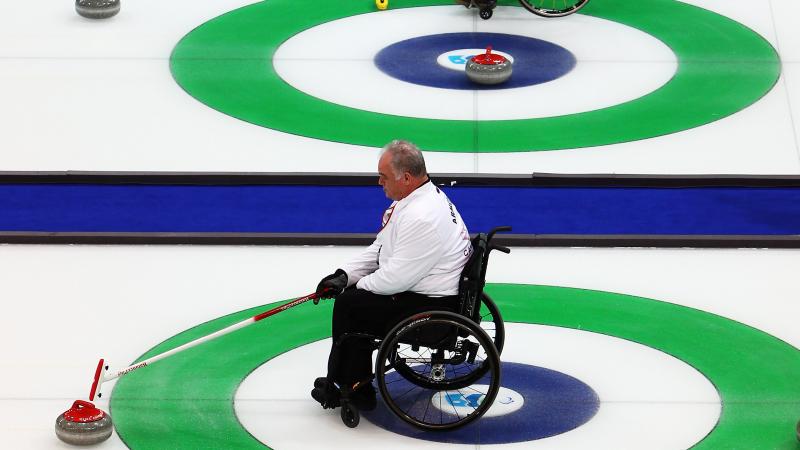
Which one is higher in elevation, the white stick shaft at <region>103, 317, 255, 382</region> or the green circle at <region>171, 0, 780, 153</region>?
the white stick shaft at <region>103, 317, 255, 382</region>

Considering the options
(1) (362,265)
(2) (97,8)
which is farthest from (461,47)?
(1) (362,265)

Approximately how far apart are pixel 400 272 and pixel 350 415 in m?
0.80

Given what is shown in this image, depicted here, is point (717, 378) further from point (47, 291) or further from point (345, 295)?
point (47, 291)

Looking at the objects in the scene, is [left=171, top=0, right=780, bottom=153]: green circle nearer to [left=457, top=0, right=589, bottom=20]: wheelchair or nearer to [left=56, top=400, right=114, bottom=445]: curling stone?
[left=457, top=0, right=589, bottom=20]: wheelchair

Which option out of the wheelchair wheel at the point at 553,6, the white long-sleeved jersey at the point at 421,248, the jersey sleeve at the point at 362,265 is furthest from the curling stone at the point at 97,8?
the white long-sleeved jersey at the point at 421,248

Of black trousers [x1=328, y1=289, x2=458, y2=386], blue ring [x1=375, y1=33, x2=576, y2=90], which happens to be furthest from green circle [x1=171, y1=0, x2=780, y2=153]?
black trousers [x1=328, y1=289, x2=458, y2=386]

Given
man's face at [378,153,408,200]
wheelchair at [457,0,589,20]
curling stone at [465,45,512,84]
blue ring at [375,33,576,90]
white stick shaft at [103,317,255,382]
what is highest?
man's face at [378,153,408,200]

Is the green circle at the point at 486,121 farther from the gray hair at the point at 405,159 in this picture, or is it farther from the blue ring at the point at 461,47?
the gray hair at the point at 405,159

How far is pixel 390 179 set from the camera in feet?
26.7

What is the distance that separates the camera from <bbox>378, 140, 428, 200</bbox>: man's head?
8109mm

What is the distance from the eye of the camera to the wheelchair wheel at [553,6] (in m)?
15.0

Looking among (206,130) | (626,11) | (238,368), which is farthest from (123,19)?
(238,368)

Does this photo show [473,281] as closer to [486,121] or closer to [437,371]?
[437,371]

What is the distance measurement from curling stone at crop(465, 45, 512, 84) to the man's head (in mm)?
5485
